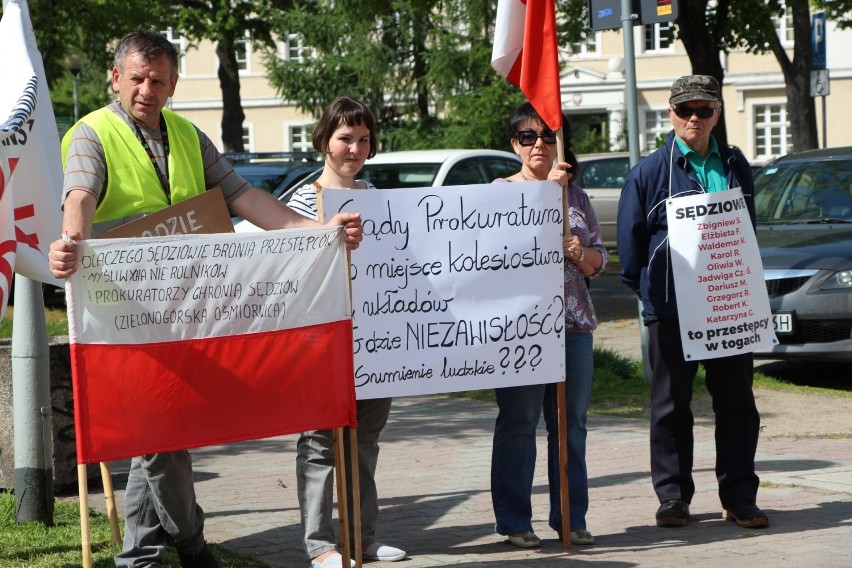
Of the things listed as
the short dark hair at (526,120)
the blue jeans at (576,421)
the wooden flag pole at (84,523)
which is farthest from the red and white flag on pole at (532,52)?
the wooden flag pole at (84,523)

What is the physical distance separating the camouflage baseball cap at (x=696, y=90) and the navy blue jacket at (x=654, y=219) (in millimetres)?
197

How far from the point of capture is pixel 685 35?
778 inches

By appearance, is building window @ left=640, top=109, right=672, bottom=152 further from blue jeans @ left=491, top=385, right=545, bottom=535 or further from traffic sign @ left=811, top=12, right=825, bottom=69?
blue jeans @ left=491, top=385, right=545, bottom=535

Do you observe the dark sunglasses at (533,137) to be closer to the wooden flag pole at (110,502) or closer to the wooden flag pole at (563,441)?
the wooden flag pole at (563,441)

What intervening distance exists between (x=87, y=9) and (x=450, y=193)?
2374 centimetres

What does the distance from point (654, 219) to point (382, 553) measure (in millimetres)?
1955

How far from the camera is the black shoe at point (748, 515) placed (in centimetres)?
613

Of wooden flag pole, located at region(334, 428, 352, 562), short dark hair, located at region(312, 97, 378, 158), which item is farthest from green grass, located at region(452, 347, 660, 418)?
wooden flag pole, located at region(334, 428, 352, 562)

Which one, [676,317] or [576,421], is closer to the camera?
[576,421]

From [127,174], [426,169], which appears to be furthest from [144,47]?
[426,169]

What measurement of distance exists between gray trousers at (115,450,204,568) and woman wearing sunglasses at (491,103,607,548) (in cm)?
140

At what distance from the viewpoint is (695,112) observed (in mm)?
6238

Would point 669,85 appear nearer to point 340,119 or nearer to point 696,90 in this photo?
point 696,90

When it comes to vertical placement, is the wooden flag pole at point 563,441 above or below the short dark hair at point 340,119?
below
